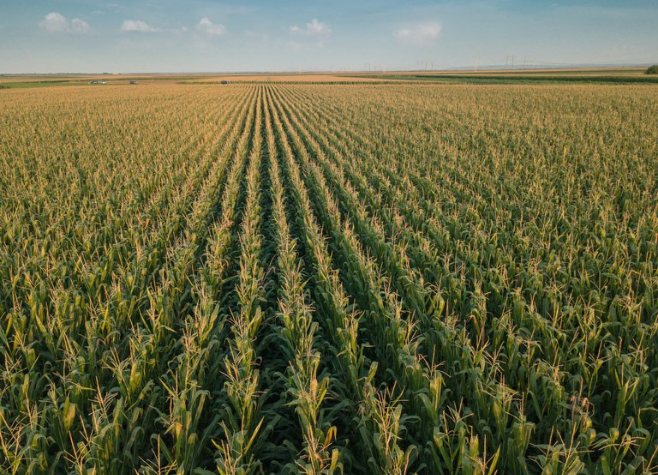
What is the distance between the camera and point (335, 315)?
14.4 ft

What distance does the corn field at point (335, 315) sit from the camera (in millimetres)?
2895

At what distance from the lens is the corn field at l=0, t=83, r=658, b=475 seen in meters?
2.89

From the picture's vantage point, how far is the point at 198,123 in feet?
72.7

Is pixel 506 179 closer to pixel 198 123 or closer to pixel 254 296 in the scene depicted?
pixel 254 296

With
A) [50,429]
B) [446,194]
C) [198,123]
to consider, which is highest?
[198,123]

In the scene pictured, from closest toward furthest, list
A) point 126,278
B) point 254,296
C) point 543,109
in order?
point 254,296 < point 126,278 < point 543,109

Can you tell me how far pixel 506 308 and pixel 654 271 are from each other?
2249 millimetres

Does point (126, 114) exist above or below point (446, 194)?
above

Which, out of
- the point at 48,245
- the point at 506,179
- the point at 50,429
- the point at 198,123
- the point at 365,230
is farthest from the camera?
the point at 198,123

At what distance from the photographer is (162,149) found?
1489 centimetres

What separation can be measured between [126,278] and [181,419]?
270 cm

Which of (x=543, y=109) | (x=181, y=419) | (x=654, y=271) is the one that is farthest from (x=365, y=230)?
(x=543, y=109)

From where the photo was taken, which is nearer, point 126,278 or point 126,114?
point 126,278

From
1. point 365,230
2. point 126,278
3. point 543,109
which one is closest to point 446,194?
point 365,230
